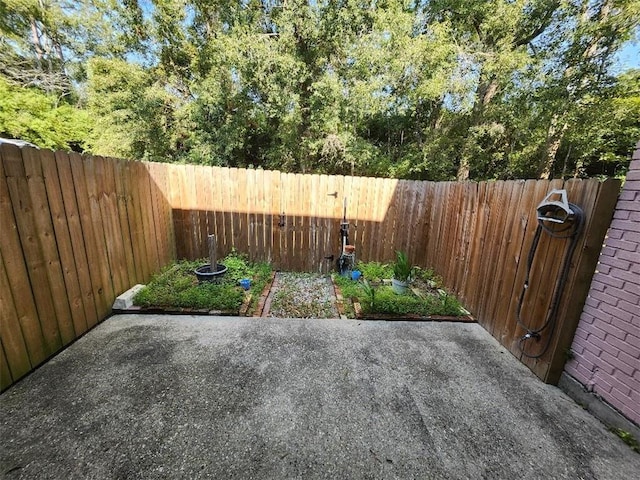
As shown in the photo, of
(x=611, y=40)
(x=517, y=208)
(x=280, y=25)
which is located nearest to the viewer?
(x=517, y=208)

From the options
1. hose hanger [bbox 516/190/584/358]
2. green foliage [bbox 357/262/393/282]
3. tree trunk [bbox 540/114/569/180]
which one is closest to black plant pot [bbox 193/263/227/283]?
green foliage [bbox 357/262/393/282]

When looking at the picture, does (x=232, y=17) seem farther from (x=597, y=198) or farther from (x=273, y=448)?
(x=273, y=448)

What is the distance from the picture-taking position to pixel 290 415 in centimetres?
175

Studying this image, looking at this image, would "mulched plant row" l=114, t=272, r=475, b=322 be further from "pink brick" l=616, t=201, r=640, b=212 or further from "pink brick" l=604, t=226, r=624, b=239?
"pink brick" l=616, t=201, r=640, b=212

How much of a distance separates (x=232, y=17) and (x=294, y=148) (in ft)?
14.5

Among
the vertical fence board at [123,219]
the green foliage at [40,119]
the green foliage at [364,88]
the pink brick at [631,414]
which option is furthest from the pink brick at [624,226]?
the green foliage at [40,119]

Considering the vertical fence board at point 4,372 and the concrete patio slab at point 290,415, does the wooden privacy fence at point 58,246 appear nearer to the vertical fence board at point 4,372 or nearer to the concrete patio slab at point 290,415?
the vertical fence board at point 4,372

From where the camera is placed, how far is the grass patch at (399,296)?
3201mm

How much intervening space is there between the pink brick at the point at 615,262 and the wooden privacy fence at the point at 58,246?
14.1ft

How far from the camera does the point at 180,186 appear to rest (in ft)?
14.2

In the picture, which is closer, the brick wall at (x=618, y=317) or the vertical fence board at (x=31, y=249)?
the brick wall at (x=618, y=317)

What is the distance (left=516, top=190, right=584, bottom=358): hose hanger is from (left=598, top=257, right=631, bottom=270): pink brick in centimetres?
18

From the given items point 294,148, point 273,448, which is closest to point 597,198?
point 273,448

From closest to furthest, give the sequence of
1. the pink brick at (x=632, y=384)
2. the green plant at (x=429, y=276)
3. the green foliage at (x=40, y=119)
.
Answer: the pink brick at (x=632, y=384) → the green plant at (x=429, y=276) → the green foliage at (x=40, y=119)
